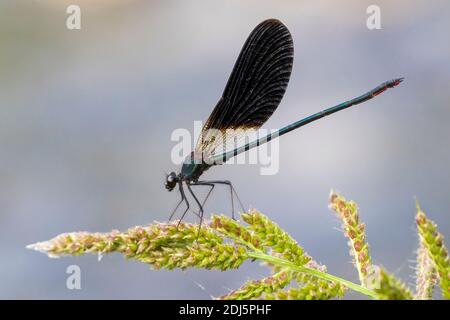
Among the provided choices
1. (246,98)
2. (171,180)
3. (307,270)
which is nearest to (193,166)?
(171,180)

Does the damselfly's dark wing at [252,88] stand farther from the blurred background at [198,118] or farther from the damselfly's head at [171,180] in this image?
the blurred background at [198,118]

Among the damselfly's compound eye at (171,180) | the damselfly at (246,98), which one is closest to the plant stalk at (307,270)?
the damselfly at (246,98)

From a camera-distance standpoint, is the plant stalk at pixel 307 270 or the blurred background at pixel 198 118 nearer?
the plant stalk at pixel 307 270

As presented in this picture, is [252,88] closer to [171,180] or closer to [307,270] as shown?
[171,180]

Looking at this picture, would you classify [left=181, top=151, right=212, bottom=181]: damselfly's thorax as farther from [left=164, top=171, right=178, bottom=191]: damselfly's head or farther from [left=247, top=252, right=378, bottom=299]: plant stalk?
[left=247, top=252, right=378, bottom=299]: plant stalk

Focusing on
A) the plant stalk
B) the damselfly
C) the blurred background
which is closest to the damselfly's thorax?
the damselfly

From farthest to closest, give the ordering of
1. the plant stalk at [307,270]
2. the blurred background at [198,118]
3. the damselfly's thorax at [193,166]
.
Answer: the blurred background at [198,118] < the damselfly's thorax at [193,166] < the plant stalk at [307,270]

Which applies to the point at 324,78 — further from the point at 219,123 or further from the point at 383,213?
the point at 219,123
